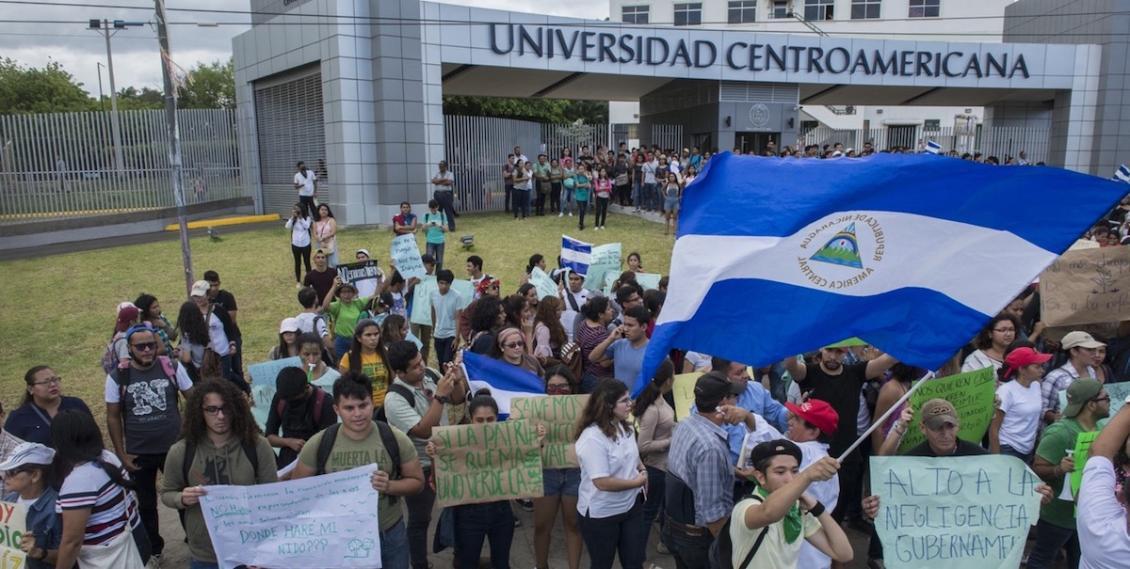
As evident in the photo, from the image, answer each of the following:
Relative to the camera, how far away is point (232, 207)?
27.0 metres

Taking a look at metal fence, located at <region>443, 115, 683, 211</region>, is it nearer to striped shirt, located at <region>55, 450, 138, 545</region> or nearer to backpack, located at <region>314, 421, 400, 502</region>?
backpack, located at <region>314, 421, 400, 502</region>

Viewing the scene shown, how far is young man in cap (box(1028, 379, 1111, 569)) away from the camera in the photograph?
487 centimetres

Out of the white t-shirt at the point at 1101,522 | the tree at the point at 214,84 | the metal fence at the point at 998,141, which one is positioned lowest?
the white t-shirt at the point at 1101,522

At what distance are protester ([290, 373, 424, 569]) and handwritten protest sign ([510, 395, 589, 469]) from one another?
1140 mm

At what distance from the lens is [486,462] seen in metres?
5.31

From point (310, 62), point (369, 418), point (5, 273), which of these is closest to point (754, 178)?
point (369, 418)

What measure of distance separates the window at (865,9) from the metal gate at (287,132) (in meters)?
38.3

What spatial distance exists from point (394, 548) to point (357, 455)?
66cm

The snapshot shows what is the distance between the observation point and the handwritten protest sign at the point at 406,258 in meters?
10.5

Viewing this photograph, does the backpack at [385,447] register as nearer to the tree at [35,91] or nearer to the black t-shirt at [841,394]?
the black t-shirt at [841,394]

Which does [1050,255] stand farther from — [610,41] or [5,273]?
[610,41]

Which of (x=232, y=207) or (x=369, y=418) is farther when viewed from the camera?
(x=232, y=207)

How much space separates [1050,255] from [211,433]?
15.4 feet

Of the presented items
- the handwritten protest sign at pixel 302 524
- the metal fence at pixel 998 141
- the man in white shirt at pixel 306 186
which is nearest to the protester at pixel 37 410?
the handwritten protest sign at pixel 302 524
